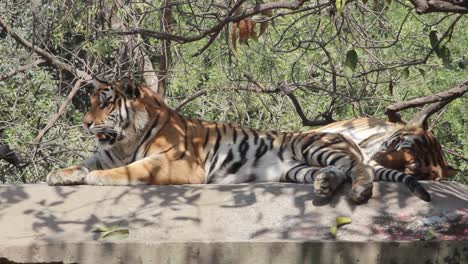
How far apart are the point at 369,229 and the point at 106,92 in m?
2.21

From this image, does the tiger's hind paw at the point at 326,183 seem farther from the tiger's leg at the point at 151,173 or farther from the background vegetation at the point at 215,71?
the background vegetation at the point at 215,71

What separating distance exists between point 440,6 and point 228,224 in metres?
1.87

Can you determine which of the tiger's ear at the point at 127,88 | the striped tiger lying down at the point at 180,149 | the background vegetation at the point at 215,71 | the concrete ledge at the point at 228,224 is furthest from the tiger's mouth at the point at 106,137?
the background vegetation at the point at 215,71

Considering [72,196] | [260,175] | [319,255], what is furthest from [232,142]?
[319,255]

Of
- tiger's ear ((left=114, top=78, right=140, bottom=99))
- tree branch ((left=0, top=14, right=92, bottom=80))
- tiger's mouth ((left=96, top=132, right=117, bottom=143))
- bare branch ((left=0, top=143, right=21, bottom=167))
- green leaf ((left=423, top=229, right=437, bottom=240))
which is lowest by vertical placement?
green leaf ((left=423, top=229, right=437, bottom=240))

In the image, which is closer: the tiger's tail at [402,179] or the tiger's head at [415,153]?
the tiger's tail at [402,179]

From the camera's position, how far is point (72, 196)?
5547 mm

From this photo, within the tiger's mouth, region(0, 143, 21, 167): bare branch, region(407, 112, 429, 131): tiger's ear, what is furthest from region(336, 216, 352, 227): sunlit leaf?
region(0, 143, 21, 167): bare branch

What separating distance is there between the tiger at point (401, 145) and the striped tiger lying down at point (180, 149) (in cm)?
20

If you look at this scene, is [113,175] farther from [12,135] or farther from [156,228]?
[12,135]

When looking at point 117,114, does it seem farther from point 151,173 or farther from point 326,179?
point 326,179

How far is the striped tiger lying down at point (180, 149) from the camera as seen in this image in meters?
5.86

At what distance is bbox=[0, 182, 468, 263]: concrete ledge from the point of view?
4.73 meters

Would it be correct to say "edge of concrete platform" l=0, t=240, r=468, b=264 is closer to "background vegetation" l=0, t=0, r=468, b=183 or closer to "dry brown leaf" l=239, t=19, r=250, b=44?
"dry brown leaf" l=239, t=19, r=250, b=44
